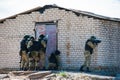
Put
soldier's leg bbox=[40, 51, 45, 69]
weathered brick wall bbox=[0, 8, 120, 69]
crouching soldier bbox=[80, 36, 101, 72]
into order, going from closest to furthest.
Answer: crouching soldier bbox=[80, 36, 101, 72], soldier's leg bbox=[40, 51, 45, 69], weathered brick wall bbox=[0, 8, 120, 69]

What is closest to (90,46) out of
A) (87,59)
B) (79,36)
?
(87,59)

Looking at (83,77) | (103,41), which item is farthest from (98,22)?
(83,77)

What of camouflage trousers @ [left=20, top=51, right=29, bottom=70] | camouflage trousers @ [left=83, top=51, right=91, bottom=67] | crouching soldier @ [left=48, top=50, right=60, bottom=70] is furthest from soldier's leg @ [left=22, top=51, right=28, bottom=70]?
camouflage trousers @ [left=83, top=51, right=91, bottom=67]

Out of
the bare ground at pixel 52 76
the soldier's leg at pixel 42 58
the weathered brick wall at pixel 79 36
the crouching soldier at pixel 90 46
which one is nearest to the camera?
the bare ground at pixel 52 76

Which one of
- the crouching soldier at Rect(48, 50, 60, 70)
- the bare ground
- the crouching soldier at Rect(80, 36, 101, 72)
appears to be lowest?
the bare ground

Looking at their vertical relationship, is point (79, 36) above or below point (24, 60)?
above

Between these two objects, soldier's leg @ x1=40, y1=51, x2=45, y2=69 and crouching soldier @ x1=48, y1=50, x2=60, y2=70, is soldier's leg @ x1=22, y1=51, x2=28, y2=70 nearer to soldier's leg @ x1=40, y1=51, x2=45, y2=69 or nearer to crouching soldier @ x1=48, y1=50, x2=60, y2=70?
soldier's leg @ x1=40, y1=51, x2=45, y2=69

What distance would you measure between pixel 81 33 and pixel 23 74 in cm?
412

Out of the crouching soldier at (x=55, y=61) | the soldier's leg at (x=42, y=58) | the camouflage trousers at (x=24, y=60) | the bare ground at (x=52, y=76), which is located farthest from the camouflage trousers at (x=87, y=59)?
the camouflage trousers at (x=24, y=60)

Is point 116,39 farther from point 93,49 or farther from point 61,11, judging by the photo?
point 61,11

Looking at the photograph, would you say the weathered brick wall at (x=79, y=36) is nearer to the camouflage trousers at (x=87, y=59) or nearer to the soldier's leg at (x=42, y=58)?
the camouflage trousers at (x=87, y=59)

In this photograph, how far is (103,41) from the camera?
18.9m

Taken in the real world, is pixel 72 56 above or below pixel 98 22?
below

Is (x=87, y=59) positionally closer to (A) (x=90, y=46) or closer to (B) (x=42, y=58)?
(A) (x=90, y=46)
